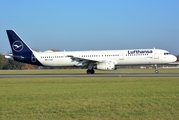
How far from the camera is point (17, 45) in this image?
46281 millimetres

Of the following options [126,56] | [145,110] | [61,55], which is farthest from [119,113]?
[61,55]

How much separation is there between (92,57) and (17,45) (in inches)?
451

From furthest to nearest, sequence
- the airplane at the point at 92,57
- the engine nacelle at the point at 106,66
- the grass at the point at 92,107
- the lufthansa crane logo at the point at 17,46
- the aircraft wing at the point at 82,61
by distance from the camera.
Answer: the lufthansa crane logo at the point at 17,46
the airplane at the point at 92,57
the aircraft wing at the point at 82,61
the engine nacelle at the point at 106,66
the grass at the point at 92,107

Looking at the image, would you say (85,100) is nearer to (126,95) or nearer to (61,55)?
(126,95)

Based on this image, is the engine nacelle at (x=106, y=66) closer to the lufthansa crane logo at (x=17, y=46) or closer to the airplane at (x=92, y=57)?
the airplane at (x=92, y=57)

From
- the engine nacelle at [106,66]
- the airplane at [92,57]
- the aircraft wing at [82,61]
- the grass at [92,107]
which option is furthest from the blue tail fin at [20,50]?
the grass at [92,107]

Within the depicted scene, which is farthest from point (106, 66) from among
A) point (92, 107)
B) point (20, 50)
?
point (92, 107)

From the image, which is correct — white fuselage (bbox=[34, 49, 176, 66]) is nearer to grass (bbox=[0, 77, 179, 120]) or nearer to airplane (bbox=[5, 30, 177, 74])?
airplane (bbox=[5, 30, 177, 74])

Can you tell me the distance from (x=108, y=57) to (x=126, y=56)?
8.21 feet

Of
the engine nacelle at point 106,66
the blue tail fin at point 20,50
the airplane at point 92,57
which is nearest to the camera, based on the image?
the engine nacelle at point 106,66

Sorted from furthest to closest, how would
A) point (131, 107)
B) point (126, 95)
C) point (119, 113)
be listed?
1. point (126, 95)
2. point (131, 107)
3. point (119, 113)

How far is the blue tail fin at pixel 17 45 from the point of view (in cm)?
4612

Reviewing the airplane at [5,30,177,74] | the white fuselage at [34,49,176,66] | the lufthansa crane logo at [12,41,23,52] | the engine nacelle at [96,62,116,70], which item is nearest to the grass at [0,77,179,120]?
the engine nacelle at [96,62,116,70]

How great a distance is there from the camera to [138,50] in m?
42.2
